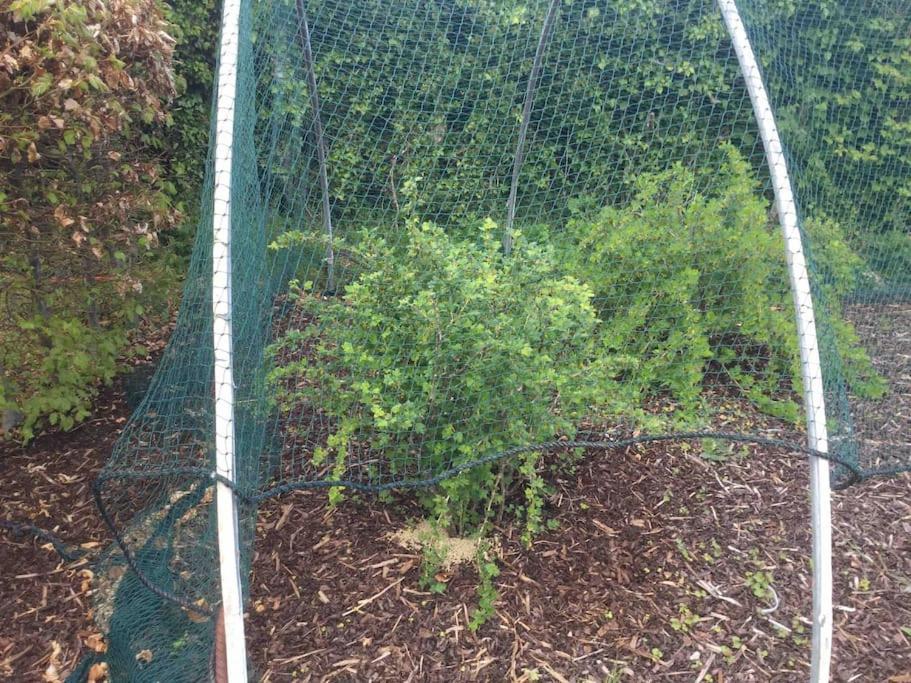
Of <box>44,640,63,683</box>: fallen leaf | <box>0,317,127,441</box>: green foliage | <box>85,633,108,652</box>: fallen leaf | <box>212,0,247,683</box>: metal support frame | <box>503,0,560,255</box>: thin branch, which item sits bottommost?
<box>44,640,63,683</box>: fallen leaf

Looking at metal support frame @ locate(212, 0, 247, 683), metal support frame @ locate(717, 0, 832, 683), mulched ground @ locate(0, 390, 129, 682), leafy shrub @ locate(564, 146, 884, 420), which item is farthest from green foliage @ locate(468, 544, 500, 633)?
mulched ground @ locate(0, 390, 129, 682)

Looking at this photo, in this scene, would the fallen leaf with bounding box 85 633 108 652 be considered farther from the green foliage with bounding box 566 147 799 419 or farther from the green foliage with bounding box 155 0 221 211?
the green foliage with bounding box 155 0 221 211

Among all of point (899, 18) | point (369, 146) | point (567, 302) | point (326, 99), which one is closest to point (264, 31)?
point (326, 99)

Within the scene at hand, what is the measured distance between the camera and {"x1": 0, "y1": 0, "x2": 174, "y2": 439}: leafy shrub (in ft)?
8.25

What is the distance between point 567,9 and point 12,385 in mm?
3634

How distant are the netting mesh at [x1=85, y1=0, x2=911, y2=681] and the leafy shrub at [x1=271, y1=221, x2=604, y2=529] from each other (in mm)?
12

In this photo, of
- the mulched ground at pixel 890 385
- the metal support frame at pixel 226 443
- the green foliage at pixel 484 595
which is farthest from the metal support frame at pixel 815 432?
the metal support frame at pixel 226 443

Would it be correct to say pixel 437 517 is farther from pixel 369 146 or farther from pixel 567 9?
→ pixel 567 9

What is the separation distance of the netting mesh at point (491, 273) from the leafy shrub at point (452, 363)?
12 mm

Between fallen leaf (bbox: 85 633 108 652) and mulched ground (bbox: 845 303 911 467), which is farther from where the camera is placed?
mulched ground (bbox: 845 303 911 467)

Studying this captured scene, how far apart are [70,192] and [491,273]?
Answer: 1.91m

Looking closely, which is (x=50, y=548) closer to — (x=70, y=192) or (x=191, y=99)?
(x=70, y=192)

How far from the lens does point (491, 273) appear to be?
2408 millimetres

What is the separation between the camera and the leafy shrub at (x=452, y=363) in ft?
7.50
